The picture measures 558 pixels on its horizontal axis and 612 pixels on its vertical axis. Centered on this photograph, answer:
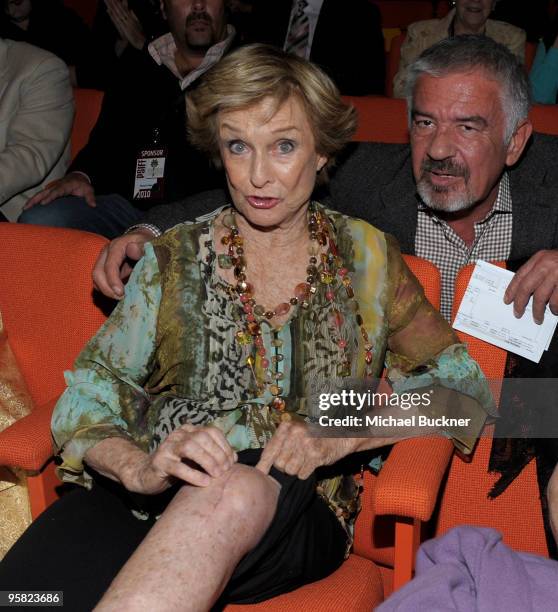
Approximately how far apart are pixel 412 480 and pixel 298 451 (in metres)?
0.21

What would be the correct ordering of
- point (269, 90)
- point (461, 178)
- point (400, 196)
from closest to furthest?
point (269, 90) < point (461, 178) < point (400, 196)

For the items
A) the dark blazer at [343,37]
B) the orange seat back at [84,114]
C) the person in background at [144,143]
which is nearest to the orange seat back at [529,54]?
the dark blazer at [343,37]

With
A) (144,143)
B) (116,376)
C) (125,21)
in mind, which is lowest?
(116,376)

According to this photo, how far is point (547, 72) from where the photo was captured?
3855mm

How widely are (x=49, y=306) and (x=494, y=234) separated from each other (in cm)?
112

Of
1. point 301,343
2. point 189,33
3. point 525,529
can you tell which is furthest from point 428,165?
point 189,33

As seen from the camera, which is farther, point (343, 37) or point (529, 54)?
point (529, 54)

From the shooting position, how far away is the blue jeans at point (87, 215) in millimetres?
2922

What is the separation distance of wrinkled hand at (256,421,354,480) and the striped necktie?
2.83 meters

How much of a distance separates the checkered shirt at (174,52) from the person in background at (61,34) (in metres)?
1.83

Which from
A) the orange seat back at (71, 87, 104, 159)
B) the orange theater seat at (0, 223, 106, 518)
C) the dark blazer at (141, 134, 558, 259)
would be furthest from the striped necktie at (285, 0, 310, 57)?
the orange theater seat at (0, 223, 106, 518)

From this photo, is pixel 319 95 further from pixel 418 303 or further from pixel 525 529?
pixel 525 529

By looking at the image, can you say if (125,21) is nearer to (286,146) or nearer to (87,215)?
(87,215)

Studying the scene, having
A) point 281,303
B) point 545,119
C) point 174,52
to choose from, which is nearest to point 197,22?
point 174,52
